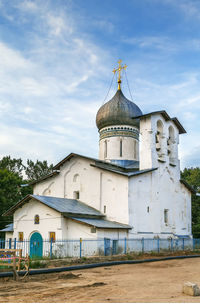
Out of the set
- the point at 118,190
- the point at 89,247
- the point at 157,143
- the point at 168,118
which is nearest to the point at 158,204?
the point at 118,190

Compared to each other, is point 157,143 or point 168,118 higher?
point 168,118

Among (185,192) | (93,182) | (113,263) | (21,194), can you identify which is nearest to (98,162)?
(93,182)

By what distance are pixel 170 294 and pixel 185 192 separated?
1987cm

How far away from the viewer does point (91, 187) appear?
23.1 m

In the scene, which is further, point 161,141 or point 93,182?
point 161,141

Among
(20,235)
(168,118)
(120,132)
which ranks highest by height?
(168,118)

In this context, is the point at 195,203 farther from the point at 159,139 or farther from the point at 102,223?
the point at 102,223

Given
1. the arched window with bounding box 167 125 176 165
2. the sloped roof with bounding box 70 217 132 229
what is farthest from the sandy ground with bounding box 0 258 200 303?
the arched window with bounding box 167 125 176 165

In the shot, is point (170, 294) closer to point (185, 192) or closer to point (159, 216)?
point (159, 216)

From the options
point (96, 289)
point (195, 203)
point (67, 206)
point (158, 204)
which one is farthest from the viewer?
point (195, 203)

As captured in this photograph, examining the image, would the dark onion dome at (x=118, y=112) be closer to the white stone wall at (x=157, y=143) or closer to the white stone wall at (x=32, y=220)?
the white stone wall at (x=157, y=143)

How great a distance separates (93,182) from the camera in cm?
2303

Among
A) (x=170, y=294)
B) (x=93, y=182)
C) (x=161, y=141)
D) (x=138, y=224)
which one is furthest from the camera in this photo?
(x=161, y=141)

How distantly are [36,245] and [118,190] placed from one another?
5921mm
